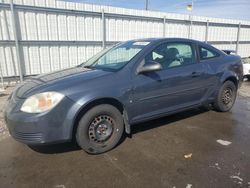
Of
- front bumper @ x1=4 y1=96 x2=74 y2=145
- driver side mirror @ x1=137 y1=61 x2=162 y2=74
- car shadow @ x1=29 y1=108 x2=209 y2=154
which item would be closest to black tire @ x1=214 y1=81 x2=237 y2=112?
car shadow @ x1=29 y1=108 x2=209 y2=154

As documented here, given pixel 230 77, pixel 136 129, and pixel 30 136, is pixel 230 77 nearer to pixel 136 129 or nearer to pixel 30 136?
pixel 136 129

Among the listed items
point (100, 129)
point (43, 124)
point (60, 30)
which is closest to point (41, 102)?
point (43, 124)

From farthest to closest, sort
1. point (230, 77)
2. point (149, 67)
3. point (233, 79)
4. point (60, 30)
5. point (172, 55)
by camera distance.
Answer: point (60, 30) < point (233, 79) < point (230, 77) < point (172, 55) < point (149, 67)

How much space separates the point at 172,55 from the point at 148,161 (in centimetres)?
196

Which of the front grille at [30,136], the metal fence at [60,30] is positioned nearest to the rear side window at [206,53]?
the front grille at [30,136]

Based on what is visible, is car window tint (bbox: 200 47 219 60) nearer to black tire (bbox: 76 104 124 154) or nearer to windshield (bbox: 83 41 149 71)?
windshield (bbox: 83 41 149 71)

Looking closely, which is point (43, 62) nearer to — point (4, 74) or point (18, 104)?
point (4, 74)

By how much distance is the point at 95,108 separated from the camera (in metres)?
3.11

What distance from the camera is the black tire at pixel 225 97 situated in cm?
476

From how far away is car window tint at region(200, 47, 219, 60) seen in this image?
441 centimetres

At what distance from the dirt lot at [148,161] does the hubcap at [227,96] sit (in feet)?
2.63

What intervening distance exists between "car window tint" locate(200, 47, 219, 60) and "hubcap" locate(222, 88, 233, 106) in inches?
32.7

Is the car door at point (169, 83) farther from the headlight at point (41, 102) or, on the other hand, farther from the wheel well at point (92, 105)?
the headlight at point (41, 102)

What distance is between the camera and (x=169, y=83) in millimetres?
3766
